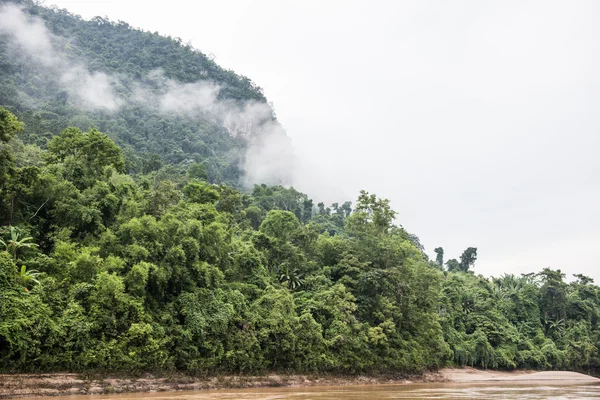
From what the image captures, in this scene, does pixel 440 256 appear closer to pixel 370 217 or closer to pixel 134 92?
pixel 370 217

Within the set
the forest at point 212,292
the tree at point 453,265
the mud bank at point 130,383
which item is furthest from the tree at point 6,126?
the tree at point 453,265

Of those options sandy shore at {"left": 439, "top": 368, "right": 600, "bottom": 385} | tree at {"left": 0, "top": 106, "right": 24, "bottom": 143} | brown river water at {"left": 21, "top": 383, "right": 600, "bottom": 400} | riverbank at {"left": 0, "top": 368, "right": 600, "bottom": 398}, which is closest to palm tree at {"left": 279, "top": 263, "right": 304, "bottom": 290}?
riverbank at {"left": 0, "top": 368, "right": 600, "bottom": 398}

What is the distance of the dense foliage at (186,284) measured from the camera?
2686cm

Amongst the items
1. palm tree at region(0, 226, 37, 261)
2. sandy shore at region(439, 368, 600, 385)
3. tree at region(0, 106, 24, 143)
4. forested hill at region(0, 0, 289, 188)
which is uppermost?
forested hill at region(0, 0, 289, 188)

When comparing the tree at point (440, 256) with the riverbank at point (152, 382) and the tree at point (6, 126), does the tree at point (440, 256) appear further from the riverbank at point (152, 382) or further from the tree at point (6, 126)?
the tree at point (6, 126)

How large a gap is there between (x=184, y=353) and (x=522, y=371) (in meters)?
47.8

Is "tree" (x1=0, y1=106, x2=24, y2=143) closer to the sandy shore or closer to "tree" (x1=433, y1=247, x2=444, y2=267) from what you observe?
the sandy shore

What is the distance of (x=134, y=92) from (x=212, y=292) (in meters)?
143

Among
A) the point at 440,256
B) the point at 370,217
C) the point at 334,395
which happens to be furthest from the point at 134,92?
the point at 334,395

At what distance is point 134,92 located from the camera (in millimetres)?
162500

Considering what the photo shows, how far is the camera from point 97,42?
603ft

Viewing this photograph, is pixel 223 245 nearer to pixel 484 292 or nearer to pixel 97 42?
pixel 484 292

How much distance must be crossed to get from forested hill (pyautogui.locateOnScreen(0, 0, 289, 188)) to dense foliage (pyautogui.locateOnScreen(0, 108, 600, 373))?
48.2 m

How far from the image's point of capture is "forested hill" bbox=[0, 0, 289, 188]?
404 feet
